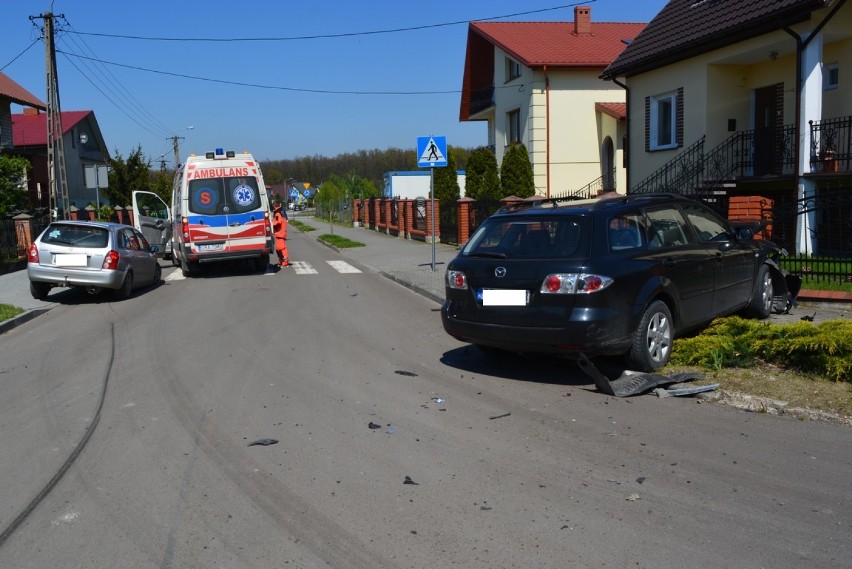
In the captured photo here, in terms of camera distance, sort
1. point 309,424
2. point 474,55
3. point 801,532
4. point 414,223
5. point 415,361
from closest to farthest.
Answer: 1. point 801,532
2. point 309,424
3. point 415,361
4. point 414,223
5. point 474,55

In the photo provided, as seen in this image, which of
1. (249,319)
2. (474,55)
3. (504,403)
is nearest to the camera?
(504,403)

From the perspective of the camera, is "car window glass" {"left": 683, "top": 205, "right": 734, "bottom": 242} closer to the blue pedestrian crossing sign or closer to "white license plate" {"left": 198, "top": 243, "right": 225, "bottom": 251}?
the blue pedestrian crossing sign

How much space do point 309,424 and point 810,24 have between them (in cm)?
1390

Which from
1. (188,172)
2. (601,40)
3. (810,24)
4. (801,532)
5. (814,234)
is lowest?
(801,532)

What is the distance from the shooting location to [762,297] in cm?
952

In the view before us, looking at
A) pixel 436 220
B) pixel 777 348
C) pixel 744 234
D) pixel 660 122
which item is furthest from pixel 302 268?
pixel 777 348

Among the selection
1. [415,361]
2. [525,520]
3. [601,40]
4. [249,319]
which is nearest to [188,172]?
[249,319]

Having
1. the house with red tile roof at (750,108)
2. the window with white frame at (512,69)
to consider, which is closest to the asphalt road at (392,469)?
the house with red tile roof at (750,108)

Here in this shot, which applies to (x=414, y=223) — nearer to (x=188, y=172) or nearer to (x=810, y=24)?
(x=188, y=172)

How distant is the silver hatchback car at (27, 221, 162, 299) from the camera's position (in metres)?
14.2

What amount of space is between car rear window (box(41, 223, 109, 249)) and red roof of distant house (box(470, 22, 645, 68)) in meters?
20.0

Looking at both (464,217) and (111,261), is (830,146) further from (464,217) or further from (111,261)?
(111,261)

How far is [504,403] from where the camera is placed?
666cm

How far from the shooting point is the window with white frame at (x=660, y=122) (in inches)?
848
